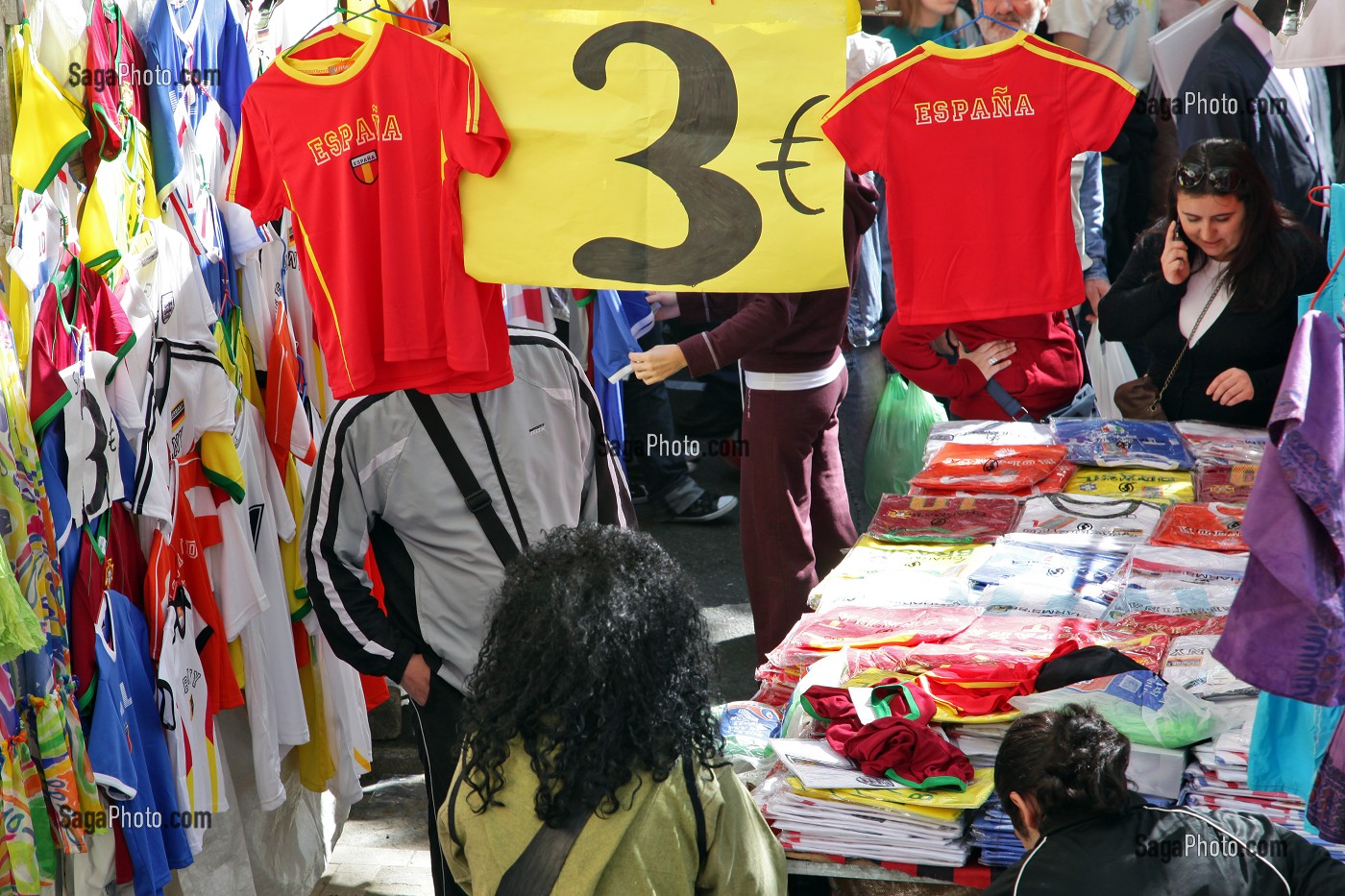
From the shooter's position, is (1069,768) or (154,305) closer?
(1069,768)

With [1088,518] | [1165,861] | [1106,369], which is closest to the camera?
[1165,861]

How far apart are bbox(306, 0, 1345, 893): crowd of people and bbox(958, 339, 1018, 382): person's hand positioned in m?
0.01

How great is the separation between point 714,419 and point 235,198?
189 inches

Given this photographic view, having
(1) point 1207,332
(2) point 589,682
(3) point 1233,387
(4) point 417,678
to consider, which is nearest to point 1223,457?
(3) point 1233,387

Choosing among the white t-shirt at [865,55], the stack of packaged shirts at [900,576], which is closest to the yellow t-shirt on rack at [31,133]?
the stack of packaged shirts at [900,576]

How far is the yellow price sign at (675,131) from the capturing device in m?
3.03

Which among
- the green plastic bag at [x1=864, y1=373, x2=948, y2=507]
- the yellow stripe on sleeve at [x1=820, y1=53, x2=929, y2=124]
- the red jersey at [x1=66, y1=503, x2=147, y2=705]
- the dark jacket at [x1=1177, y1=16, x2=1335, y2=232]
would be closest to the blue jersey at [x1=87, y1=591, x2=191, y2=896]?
the red jersey at [x1=66, y1=503, x2=147, y2=705]

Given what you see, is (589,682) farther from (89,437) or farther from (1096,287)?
(1096,287)

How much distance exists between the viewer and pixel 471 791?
2148mm

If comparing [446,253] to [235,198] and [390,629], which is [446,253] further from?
[390,629]

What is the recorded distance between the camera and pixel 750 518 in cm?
526

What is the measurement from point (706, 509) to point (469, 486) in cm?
401

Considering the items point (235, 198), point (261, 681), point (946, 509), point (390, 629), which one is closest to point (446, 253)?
point (235, 198)

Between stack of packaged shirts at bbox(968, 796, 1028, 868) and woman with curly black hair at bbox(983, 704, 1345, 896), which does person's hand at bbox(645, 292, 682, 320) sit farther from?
woman with curly black hair at bbox(983, 704, 1345, 896)
